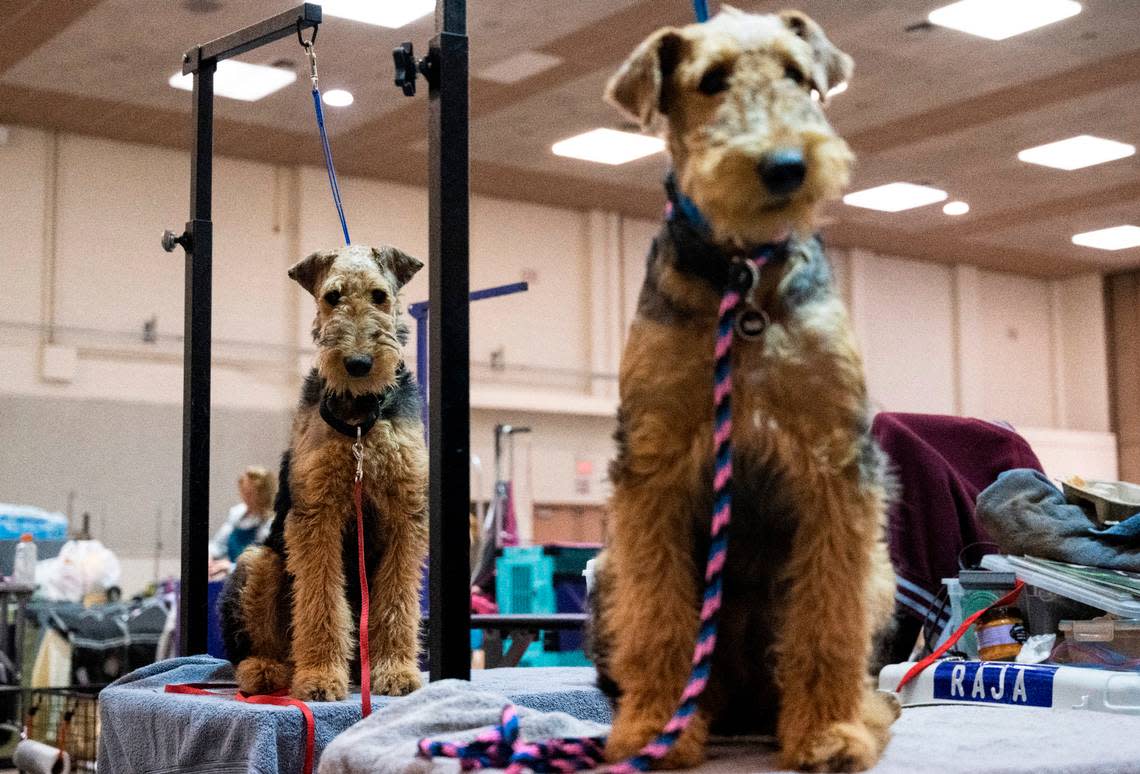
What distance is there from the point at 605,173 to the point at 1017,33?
483 cm

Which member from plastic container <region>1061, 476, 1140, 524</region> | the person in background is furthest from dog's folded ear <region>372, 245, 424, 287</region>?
the person in background

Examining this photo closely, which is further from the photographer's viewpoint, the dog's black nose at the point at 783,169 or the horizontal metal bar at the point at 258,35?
the horizontal metal bar at the point at 258,35

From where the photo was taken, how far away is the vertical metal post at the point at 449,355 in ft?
6.95

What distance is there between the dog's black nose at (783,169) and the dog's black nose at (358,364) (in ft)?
4.51

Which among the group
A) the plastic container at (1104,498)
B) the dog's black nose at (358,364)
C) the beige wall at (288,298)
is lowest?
the plastic container at (1104,498)

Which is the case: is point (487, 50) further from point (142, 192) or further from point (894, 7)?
point (142, 192)

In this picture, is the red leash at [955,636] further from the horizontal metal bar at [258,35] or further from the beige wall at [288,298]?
the beige wall at [288,298]

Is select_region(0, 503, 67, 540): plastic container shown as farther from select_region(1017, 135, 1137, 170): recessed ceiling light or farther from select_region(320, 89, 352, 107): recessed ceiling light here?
select_region(1017, 135, 1137, 170): recessed ceiling light

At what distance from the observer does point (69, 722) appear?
14.5ft

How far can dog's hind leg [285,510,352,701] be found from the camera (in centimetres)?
246

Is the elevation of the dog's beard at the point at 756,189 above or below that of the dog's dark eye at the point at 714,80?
below

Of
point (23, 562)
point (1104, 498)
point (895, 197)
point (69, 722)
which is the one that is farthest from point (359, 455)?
point (895, 197)

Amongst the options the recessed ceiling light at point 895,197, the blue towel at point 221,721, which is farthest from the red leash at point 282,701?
the recessed ceiling light at point 895,197

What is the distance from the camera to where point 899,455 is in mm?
3170
